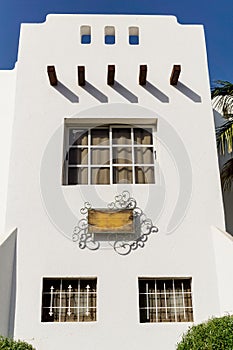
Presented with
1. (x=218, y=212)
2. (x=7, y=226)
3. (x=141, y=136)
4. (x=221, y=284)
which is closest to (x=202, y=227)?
(x=218, y=212)

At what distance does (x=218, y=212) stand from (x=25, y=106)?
4.40 m

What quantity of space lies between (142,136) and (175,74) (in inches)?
57.6

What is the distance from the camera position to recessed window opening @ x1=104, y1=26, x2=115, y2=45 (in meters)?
8.50

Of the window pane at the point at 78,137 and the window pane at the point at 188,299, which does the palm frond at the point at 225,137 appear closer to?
the window pane at the point at 78,137

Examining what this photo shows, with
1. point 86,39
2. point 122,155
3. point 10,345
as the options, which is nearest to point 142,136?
point 122,155

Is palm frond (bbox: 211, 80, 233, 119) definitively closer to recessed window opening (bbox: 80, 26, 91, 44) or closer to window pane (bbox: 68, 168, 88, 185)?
recessed window opening (bbox: 80, 26, 91, 44)

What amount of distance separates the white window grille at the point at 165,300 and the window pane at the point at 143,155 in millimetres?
2399


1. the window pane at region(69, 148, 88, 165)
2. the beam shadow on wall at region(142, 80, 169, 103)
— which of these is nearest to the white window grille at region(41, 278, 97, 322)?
the window pane at region(69, 148, 88, 165)

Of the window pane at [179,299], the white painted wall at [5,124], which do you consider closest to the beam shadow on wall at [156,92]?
the white painted wall at [5,124]

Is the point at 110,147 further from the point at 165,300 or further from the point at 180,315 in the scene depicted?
the point at 180,315

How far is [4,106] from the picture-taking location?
8.57 meters

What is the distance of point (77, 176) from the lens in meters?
7.64

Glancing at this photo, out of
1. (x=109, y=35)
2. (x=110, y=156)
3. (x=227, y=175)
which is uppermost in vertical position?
(x=109, y=35)

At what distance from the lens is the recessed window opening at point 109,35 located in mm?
8500
